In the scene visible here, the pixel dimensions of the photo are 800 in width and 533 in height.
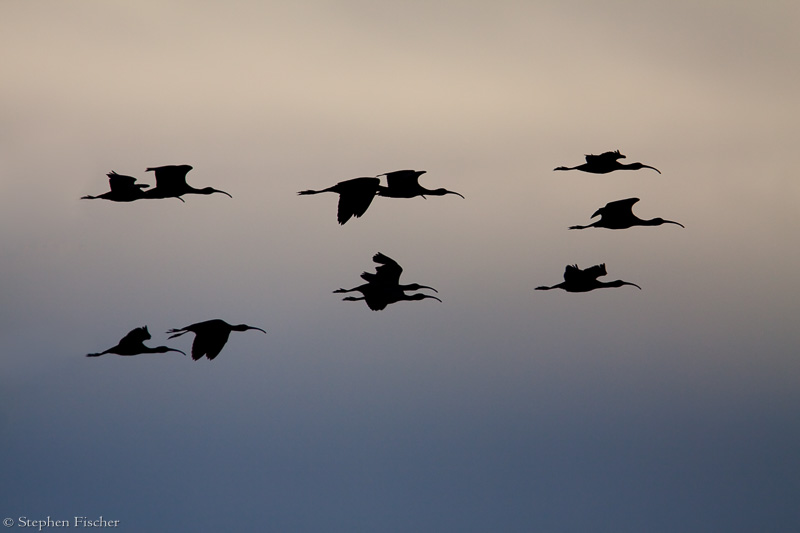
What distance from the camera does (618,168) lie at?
126 ft

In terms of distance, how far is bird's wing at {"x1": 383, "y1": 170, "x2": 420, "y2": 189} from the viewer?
38.3m

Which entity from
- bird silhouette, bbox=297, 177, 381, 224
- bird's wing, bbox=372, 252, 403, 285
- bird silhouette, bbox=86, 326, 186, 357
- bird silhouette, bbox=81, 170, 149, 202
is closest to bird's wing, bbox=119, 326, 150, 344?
bird silhouette, bbox=86, 326, 186, 357

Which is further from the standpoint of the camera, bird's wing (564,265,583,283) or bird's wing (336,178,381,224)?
bird's wing (564,265,583,283)

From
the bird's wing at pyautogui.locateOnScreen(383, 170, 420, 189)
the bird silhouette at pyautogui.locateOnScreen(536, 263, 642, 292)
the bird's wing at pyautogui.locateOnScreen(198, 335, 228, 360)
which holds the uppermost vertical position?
the bird's wing at pyautogui.locateOnScreen(383, 170, 420, 189)

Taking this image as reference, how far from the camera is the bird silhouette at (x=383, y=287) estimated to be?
39.9 metres

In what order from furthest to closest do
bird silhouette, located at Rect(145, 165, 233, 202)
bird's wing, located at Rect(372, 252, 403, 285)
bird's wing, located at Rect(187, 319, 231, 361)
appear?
bird's wing, located at Rect(372, 252, 403, 285), bird silhouette, located at Rect(145, 165, 233, 202), bird's wing, located at Rect(187, 319, 231, 361)

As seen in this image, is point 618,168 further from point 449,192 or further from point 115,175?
point 115,175

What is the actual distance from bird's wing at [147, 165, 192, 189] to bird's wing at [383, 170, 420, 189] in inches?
223

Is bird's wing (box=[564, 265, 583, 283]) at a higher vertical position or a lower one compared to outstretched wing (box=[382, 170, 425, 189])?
lower

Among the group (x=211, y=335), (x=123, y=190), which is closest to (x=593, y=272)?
(x=211, y=335)

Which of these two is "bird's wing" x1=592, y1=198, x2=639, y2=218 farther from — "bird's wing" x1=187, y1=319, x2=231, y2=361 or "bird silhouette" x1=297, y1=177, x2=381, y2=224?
"bird's wing" x1=187, y1=319, x2=231, y2=361

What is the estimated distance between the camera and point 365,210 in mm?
33656

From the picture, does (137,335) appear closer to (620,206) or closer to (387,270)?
(387,270)

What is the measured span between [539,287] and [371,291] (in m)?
5.21
